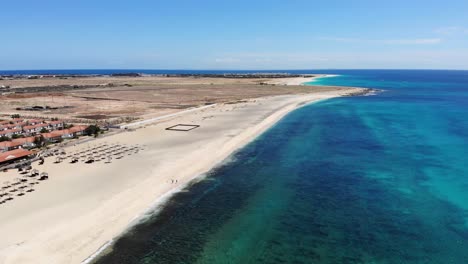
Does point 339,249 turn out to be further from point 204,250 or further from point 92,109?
point 92,109

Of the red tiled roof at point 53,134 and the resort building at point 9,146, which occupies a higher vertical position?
the red tiled roof at point 53,134

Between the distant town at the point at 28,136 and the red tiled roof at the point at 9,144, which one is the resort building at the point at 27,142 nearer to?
the distant town at the point at 28,136

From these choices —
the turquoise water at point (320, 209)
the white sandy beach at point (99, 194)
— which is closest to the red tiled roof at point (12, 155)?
the white sandy beach at point (99, 194)

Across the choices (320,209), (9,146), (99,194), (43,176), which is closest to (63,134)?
(9,146)

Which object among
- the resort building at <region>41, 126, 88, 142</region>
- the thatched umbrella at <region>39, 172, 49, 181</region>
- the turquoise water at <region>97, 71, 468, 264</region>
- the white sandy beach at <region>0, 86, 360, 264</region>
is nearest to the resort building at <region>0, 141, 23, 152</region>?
the resort building at <region>41, 126, 88, 142</region>

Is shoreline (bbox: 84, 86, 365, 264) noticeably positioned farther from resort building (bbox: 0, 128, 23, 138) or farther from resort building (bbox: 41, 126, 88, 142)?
resort building (bbox: 0, 128, 23, 138)

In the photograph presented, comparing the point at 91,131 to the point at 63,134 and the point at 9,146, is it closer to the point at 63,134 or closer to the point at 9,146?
the point at 63,134
